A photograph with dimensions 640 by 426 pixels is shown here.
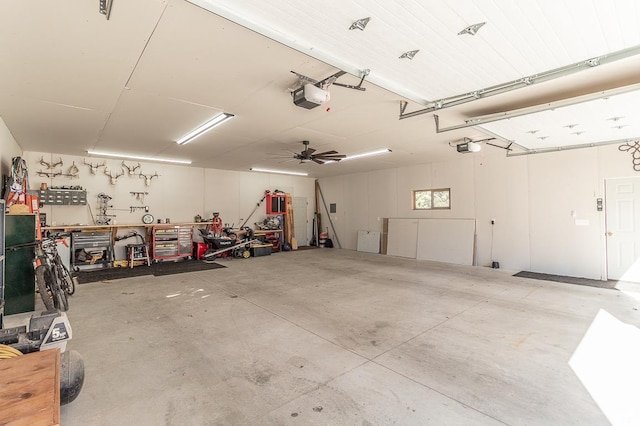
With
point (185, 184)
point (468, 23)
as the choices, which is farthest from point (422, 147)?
point (185, 184)

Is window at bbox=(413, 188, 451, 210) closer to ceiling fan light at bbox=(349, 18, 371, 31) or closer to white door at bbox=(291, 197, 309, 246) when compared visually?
white door at bbox=(291, 197, 309, 246)

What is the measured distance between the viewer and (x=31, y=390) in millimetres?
1083

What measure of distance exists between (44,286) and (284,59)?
4.27 m

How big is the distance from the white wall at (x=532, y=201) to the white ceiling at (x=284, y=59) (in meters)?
1.37

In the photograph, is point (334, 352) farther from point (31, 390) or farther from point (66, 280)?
point (66, 280)

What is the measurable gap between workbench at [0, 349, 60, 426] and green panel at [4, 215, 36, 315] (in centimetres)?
395

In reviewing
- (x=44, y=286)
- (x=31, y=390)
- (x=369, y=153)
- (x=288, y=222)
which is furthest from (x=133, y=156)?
(x=31, y=390)

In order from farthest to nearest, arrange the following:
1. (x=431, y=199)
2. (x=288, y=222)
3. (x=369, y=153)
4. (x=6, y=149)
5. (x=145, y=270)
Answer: (x=288, y=222) < (x=431, y=199) < (x=369, y=153) < (x=145, y=270) < (x=6, y=149)

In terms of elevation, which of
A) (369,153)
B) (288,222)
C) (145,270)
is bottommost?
(145,270)

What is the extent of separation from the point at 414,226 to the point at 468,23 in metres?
7.18

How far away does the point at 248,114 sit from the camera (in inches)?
172

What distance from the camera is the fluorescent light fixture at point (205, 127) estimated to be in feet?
14.6

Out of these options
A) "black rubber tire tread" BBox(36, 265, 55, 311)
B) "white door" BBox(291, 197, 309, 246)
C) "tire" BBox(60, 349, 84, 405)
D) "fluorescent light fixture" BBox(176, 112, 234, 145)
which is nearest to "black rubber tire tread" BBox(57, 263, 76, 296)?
"black rubber tire tread" BBox(36, 265, 55, 311)

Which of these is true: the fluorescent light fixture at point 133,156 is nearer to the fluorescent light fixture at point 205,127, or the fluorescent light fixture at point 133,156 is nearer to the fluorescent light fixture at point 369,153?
the fluorescent light fixture at point 205,127
